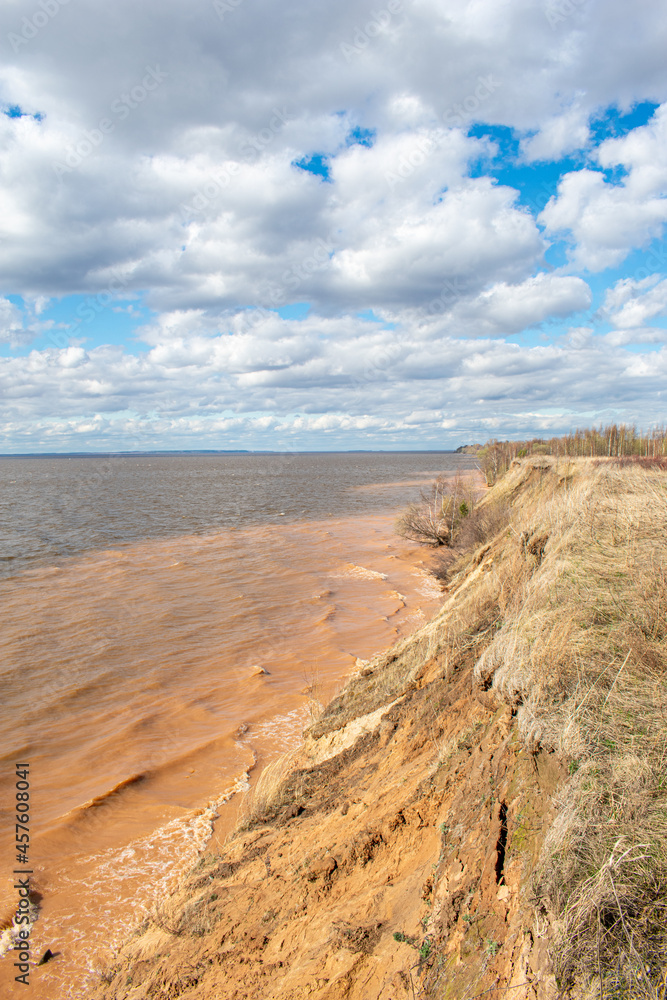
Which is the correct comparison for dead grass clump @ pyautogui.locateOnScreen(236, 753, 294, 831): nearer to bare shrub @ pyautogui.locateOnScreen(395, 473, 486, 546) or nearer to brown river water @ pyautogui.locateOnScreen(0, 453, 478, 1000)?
brown river water @ pyautogui.locateOnScreen(0, 453, 478, 1000)

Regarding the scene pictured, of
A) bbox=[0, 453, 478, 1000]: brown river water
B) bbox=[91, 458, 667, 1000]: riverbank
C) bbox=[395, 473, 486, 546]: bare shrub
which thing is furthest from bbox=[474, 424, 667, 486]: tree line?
bbox=[91, 458, 667, 1000]: riverbank

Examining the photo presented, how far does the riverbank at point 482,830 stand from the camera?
7.90 ft

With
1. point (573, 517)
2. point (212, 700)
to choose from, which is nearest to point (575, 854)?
point (573, 517)

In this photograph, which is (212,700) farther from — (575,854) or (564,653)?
(575,854)

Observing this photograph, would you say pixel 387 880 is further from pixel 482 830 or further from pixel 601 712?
pixel 601 712

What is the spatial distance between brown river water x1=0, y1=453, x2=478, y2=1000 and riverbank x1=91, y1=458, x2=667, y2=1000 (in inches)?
51.0

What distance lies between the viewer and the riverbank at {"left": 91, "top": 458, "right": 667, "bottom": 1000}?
94.8 inches

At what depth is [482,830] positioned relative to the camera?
3.21m


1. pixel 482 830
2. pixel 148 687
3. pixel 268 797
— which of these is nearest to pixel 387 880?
pixel 482 830

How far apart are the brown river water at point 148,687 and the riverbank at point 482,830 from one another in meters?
1.29

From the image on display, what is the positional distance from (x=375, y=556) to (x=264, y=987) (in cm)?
1856

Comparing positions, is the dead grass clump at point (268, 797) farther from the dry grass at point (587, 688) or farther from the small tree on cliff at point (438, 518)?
the small tree on cliff at point (438, 518)

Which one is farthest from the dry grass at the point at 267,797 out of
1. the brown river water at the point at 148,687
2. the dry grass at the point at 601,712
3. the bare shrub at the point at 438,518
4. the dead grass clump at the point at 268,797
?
the bare shrub at the point at 438,518

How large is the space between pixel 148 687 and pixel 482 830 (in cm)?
855
